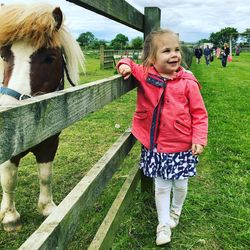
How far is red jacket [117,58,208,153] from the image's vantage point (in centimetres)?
266

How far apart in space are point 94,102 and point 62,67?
1.30 m

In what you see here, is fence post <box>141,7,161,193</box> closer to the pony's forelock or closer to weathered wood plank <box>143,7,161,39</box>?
weathered wood plank <box>143,7,161,39</box>

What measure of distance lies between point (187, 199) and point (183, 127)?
1.26 m

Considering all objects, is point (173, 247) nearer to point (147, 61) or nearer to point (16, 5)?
point (147, 61)

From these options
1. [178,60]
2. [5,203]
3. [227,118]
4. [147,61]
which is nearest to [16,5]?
[147,61]

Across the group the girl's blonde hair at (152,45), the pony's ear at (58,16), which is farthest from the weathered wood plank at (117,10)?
the pony's ear at (58,16)

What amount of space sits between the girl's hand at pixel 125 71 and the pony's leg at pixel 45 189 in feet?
4.06

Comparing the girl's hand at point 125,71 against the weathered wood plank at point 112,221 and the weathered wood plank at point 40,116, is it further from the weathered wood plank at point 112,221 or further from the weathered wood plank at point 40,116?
the weathered wood plank at point 112,221

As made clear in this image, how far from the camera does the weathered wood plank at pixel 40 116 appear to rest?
95 centimetres

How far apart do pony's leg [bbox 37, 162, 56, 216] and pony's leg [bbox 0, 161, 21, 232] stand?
0.75 feet

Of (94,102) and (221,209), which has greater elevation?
(94,102)

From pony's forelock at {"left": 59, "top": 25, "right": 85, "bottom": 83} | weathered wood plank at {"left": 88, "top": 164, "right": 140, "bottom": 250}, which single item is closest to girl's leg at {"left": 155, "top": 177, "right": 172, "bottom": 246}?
weathered wood plank at {"left": 88, "top": 164, "right": 140, "bottom": 250}

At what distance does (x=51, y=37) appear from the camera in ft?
8.71

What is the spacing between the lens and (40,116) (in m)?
1.13
